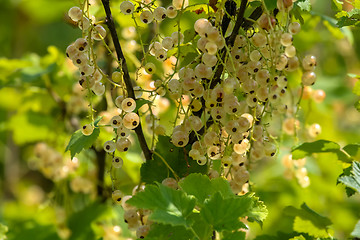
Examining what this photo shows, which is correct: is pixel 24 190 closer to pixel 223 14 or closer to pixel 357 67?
pixel 357 67

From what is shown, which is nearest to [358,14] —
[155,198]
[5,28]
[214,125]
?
[214,125]

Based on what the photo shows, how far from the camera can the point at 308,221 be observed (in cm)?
91

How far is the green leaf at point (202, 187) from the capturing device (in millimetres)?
685

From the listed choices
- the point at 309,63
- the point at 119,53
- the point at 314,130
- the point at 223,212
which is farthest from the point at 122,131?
the point at 314,130

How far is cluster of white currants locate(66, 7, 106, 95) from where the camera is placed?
73 cm

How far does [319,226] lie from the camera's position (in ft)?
2.95

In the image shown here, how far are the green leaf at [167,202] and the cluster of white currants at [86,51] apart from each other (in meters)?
0.20

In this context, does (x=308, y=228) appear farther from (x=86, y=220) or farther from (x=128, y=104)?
(x=86, y=220)

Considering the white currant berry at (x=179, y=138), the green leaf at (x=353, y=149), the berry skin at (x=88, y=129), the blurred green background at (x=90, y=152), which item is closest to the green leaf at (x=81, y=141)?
the berry skin at (x=88, y=129)

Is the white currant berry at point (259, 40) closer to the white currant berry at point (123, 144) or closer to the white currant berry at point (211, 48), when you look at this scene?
the white currant berry at point (211, 48)

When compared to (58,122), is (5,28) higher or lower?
lower

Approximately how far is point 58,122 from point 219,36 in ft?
2.90

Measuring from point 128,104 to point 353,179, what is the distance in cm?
36

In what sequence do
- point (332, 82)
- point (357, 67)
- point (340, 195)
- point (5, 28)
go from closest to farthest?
point (340, 195)
point (332, 82)
point (357, 67)
point (5, 28)
